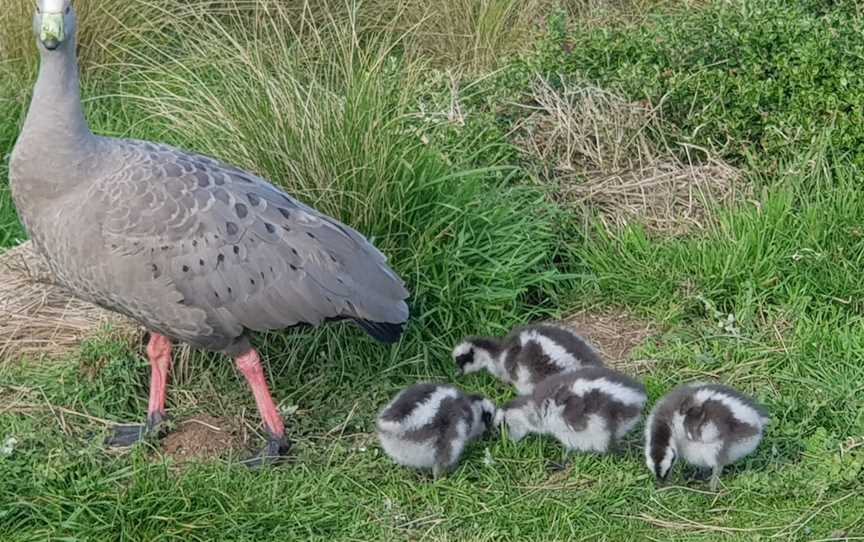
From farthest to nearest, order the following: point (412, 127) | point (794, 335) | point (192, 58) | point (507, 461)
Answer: point (192, 58), point (412, 127), point (794, 335), point (507, 461)

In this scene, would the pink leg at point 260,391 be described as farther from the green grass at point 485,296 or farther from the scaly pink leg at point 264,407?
the green grass at point 485,296

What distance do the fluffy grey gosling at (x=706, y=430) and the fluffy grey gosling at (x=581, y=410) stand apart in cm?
13

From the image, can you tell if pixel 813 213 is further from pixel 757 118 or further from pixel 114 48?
pixel 114 48

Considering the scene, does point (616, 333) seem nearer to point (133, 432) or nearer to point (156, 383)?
point (156, 383)

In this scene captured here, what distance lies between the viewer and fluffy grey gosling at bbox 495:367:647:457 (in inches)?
225

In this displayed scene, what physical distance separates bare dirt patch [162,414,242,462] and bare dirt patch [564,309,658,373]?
1806 millimetres

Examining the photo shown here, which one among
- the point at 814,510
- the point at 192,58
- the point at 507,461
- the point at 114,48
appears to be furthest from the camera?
the point at 114,48

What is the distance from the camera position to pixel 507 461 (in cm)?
591

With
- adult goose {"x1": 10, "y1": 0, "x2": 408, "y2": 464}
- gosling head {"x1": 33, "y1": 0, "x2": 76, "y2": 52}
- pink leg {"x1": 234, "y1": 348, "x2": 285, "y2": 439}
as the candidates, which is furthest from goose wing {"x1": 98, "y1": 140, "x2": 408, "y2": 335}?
gosling head {"x1": 33, "y1": 0, "x2": 76, "y2": 52}

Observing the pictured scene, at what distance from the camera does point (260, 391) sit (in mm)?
6039

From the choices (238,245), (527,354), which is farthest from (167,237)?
(527,354)

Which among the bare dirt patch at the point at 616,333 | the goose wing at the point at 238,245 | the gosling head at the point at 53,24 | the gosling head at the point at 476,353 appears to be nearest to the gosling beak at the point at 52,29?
the gosling head at the point at 53,24

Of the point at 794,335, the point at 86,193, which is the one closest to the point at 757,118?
the point at 794,335

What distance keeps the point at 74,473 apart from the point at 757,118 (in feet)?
13.7
